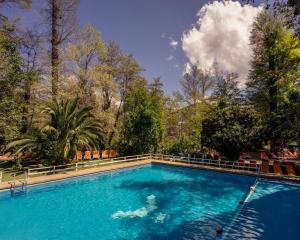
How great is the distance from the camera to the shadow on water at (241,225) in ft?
27.2

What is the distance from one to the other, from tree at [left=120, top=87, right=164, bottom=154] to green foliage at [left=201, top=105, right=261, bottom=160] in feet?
22.5

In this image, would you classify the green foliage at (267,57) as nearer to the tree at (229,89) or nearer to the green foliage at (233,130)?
the tree at (229,89)

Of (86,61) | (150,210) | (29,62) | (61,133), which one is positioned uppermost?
(86,61)

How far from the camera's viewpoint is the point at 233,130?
19.0 metres

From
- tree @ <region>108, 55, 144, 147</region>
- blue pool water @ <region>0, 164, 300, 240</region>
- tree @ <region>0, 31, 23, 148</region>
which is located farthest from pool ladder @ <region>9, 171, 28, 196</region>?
tree @ <region>108, 55, 144, 147</region>

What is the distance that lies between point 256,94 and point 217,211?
19.5 meters

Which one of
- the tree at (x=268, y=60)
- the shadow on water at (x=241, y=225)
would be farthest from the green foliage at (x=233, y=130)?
the shadow on water at (x=241, y=225)

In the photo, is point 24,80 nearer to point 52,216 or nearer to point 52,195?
point 52,195

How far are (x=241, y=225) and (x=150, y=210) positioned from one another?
438 cm

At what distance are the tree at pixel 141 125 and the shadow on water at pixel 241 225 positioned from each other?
15.2 m

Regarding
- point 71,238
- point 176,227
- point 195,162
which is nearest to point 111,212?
point 71,238

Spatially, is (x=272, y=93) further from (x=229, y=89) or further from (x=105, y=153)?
(x=105, y=153)

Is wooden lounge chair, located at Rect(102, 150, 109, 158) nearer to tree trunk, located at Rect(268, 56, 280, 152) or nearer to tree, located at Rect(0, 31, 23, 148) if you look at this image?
tree, located at Rect(0, 31, 23, 148)

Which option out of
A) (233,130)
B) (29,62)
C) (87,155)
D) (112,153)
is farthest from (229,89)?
(29,62)
